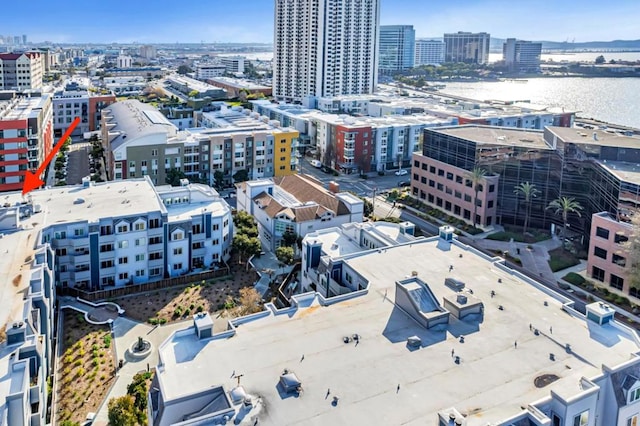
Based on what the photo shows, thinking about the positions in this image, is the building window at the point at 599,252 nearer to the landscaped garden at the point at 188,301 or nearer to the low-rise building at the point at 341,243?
the low-rise building at the point at 341,243

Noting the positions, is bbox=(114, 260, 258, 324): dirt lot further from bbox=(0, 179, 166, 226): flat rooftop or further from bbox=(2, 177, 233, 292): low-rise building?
bbox=(0, 179, 166, 226): flat rooftop

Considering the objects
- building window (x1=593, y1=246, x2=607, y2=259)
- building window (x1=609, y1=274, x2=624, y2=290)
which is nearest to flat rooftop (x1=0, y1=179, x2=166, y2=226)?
building window (x1=593, y1=246, x2=607, y2=259)

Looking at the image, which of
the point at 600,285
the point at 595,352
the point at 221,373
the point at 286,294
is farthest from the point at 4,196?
the point at 600,285

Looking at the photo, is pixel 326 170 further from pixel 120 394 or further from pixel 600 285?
pixel 120 394

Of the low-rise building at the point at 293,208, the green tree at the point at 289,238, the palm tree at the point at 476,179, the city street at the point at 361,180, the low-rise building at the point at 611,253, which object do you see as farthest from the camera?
the city street at the point at 361,180

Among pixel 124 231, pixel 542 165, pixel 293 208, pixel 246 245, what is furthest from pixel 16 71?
pixel 542 165

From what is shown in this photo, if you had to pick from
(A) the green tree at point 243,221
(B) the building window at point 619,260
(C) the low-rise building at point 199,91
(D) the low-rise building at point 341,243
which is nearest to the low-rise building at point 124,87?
(C) the low-rise building at point 199,91
